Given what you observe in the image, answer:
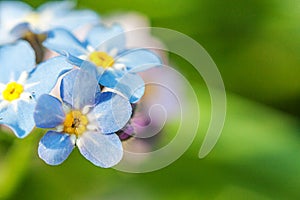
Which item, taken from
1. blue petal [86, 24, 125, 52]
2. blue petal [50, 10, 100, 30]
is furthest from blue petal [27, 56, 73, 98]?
blue petal [50, 10, 100, 30]

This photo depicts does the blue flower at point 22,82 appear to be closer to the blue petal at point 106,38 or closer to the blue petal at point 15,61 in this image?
the blue petal at point 15,61

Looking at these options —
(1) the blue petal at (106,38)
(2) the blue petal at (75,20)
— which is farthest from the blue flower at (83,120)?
(2) the blue petal at (75,20)

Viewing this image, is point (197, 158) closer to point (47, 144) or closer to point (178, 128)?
point (178, 128)

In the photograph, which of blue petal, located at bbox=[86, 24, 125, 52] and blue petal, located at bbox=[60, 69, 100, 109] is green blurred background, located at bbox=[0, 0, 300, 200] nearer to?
blue petal, located at bbox=[86, 24, 125, 52]

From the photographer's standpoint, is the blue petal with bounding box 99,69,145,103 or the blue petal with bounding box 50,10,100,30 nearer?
the blue petal with bounding box 99,69,145,103

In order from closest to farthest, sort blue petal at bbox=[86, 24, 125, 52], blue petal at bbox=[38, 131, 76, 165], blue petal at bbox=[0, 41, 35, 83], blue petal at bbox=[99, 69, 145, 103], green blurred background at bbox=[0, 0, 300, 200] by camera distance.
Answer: blue petal at bbox=[38, 131, 76, 165] → blue petal at bbox=[99, 69, 145, 103] → blue petal at bbox=[0, 41, 35, 83] → blue petal at bbox=[86, 24, 125, 52] → green blurred background at bbox=[0, 0, 300, 200]

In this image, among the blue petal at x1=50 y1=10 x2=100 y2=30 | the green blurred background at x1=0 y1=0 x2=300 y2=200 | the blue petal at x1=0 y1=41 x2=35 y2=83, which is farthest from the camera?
the green blurred background at x1=0 y1=0 x2=300 y2=200
